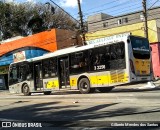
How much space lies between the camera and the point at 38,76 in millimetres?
26641

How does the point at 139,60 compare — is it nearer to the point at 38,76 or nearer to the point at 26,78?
the point at 38,76

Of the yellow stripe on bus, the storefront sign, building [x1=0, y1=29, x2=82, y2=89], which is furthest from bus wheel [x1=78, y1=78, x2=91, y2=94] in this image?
the storefront sign

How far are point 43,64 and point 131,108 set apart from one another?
13463 millimetres

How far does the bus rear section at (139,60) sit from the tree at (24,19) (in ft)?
138

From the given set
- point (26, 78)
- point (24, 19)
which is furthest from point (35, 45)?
point (24, 19)

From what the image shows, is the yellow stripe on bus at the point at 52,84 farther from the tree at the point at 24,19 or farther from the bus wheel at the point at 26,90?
the tree at the point at 24,19

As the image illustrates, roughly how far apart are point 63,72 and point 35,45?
17.9 meters

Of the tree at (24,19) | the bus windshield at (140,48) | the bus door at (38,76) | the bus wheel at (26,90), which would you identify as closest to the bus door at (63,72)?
the bus door at (38,76)

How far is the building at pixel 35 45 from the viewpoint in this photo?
3959 centimetres

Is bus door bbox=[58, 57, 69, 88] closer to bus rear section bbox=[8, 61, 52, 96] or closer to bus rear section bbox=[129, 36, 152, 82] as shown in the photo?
bus rear section bbox=[8, 61, 52, 96]

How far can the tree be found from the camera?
206ft

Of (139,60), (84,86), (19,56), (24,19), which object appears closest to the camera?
(139,60)

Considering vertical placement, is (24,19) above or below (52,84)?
above

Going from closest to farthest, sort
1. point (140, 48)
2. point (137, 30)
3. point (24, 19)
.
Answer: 1. point (140, 48)
2. point (137, 30)
3. point (24, 19)
